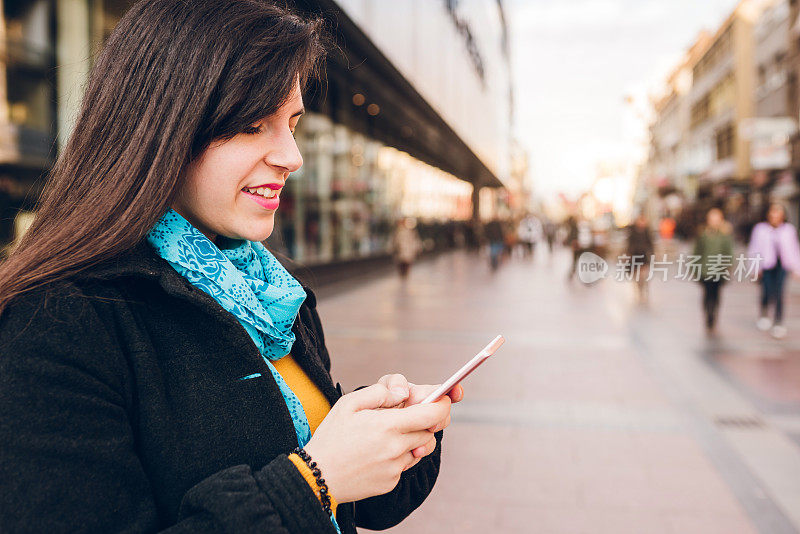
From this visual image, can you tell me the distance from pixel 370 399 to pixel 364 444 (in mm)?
76

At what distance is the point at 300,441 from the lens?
1.23 metres

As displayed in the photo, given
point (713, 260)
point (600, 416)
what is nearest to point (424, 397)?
point (600, 416)

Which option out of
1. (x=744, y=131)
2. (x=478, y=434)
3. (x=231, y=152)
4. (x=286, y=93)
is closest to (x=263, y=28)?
(x=286, y=93)

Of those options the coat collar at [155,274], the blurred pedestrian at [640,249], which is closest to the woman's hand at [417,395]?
the coat collar at [155,274]

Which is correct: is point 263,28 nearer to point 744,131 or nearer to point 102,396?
point 102,396

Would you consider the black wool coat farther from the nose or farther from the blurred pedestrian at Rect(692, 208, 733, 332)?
the blurred pedestrian at Rect(692, 208, 733, 332)

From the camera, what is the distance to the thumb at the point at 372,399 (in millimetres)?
1117

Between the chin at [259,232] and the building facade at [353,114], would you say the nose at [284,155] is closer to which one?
the chin at [259,232]

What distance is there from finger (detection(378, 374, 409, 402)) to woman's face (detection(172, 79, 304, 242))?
0.35 meters

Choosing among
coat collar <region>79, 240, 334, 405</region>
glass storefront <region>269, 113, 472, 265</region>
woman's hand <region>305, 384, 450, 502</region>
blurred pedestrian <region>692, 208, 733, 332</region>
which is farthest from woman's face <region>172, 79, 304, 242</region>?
blurred pedestrian <region>692, 208, 733, 332</region>

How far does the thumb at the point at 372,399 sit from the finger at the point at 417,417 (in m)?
0.04

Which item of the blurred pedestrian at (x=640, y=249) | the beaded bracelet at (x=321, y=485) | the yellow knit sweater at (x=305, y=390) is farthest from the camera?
the blurred pedestrian at (x=640, y=249)

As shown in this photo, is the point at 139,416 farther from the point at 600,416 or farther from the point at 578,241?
the point at 578,241

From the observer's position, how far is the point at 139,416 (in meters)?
1.05
